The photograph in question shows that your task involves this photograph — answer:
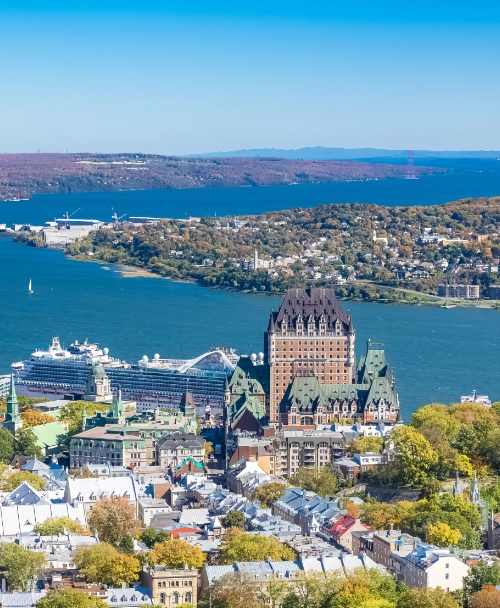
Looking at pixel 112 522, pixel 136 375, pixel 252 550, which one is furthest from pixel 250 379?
pixel 252 550

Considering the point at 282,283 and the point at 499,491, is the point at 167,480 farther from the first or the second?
the point at 282,283

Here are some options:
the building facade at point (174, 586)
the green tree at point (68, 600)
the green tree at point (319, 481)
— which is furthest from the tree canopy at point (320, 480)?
the green tree at point (68, 600)

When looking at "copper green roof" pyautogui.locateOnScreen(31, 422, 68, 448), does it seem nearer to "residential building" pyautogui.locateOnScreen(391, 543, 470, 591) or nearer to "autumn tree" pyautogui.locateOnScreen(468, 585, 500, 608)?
"residential building" pyautogui.locateOnScreen(391, 543, 470, 591)

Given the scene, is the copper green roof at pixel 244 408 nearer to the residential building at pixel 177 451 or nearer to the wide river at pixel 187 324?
the residential building at pixel 177 451

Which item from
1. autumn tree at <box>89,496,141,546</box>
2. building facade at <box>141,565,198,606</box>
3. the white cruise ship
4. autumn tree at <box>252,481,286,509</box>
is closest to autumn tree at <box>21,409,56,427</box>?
the white cruise ship

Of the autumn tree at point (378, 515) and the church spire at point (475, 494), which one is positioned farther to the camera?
the church spire at point (475, 494)

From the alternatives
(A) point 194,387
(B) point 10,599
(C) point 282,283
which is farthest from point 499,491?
(C) point 282,283
